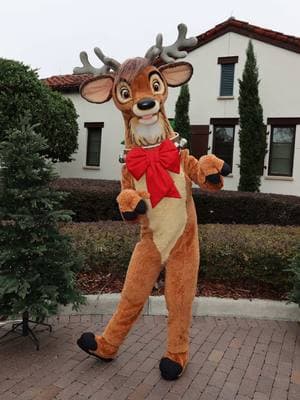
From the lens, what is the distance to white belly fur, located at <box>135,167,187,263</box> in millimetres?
3129

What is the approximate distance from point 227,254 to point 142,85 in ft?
8.36

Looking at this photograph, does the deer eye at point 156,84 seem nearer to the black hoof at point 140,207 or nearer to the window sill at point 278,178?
the black hoof at point 140,207

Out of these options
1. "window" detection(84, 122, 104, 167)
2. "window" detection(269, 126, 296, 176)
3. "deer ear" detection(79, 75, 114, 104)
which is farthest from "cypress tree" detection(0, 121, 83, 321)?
"window" detection(84, 122, 104, 167)

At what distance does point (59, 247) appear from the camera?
12.1 ft

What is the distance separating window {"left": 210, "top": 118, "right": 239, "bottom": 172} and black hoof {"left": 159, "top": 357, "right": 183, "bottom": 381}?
10.9 metres

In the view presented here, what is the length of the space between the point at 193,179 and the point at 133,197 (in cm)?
51

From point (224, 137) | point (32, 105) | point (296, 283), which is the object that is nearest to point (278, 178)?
point (224, 137)

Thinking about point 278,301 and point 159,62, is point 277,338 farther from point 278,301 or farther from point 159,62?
point 159,62

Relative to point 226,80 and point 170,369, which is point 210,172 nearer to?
point 170,369

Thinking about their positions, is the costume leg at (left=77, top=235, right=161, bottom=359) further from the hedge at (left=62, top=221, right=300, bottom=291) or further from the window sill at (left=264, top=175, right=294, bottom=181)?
the window sill at (left=264, top=175, right=294, bottom=181)

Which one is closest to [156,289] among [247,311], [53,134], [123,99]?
[247,311]

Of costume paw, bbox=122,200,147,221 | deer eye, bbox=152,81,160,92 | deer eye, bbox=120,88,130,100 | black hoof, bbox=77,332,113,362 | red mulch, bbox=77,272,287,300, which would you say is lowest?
black hoof, bbox=77,332,113,362

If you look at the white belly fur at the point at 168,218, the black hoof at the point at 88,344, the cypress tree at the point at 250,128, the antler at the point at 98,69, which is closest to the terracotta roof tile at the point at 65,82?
the cypress tree at the point at 250,128

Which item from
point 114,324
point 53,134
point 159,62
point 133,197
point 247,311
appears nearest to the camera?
point 133,197
